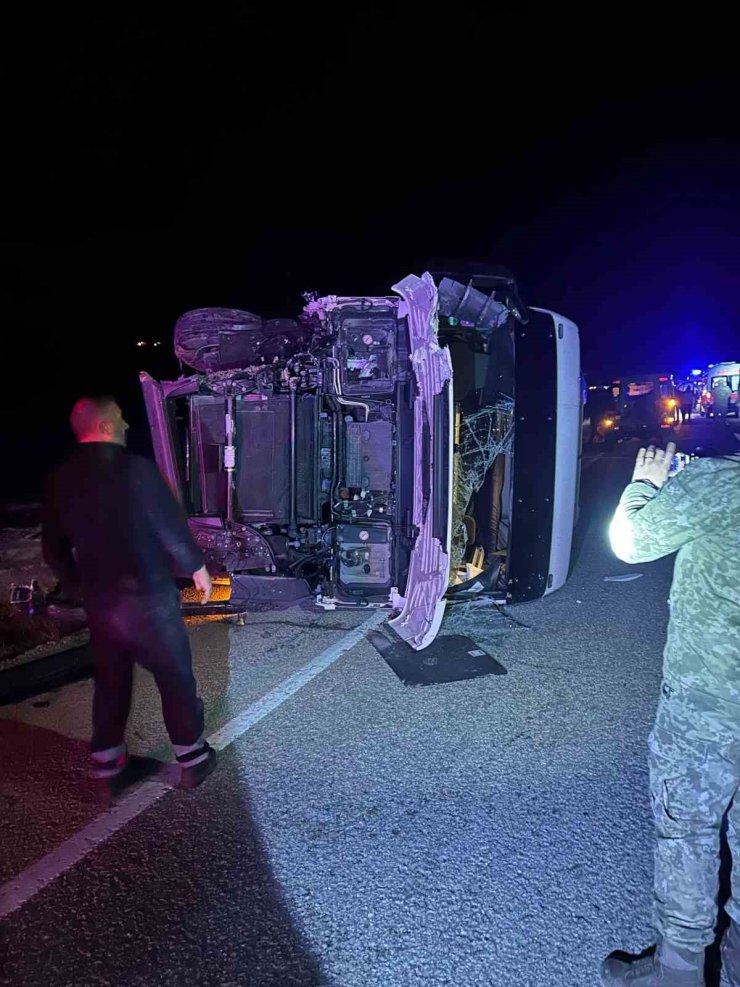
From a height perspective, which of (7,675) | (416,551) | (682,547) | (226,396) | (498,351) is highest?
(498,351)

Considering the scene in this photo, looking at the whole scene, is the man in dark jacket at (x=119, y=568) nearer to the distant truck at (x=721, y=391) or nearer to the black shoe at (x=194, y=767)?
the black shoe at (x=194, y=767)

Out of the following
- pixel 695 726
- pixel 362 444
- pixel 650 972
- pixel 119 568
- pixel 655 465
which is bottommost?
pixel 650 972

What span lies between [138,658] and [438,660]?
236 cm

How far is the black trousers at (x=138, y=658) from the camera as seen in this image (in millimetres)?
3229

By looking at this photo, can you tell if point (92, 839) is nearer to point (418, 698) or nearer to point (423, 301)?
point (418, 698)

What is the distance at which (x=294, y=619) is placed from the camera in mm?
5992

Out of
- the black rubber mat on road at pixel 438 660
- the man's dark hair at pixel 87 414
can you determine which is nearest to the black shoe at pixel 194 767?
the black rubber mat on road at pixel 438 660

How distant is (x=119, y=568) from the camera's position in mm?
3199

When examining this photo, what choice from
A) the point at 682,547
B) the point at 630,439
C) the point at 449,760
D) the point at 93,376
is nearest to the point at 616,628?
the point at 449,760

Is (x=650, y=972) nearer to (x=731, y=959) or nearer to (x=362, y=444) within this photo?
(x=731, y=959)

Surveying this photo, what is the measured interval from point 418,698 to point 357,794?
3.63 ft

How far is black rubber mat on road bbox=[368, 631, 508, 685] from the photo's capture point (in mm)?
4598

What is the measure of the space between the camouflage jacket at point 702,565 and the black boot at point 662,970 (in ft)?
2.74

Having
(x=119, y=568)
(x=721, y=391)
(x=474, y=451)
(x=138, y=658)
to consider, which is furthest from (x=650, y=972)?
(x=721, y=391)
